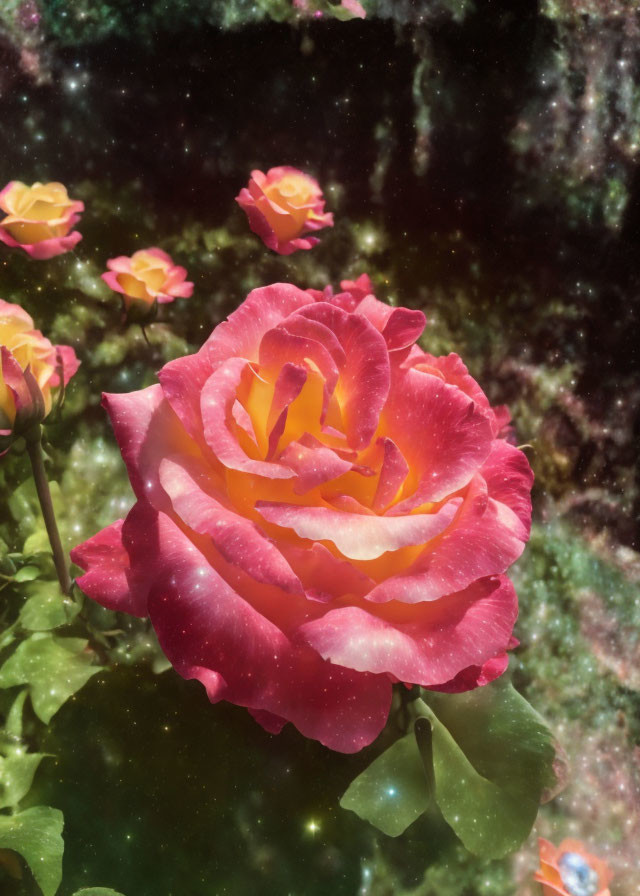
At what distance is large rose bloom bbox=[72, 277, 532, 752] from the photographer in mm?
149

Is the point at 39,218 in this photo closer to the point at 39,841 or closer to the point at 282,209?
the point at 282,209

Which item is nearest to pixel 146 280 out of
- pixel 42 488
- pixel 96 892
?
pixel 42 488

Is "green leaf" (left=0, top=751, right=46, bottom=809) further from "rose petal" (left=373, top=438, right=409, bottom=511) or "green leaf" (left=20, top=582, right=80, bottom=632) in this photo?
"rose petal" (left=373, top=438, right=409, bottom=511)

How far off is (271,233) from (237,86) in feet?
0.23

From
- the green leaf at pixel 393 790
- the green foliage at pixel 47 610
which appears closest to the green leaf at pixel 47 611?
the green foliage at pixel 47 610

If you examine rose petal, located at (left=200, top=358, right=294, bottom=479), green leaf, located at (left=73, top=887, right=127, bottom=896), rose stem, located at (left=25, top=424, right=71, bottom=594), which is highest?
rose petal, located at (left=200, top=358, right=294, bottom=479)

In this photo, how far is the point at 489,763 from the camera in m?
0.23

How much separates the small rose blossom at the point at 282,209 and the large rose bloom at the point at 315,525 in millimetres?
136

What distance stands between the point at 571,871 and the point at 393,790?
114 millimetres

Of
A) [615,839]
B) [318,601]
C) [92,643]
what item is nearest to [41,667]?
[92,643]

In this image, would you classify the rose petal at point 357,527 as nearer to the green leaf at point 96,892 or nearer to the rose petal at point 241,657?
the rose petal at point 241,657

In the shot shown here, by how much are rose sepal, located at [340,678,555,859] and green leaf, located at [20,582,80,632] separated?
4.1 inches

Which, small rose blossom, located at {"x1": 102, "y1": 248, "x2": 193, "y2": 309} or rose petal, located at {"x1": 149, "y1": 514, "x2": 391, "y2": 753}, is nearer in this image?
rose petal, located at {"x1": 149, "y1": 514, "x2": 391, "y2": 753}

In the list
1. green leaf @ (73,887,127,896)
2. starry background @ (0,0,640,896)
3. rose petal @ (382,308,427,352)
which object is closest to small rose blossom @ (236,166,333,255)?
starry background @ (0,0,640,896)
